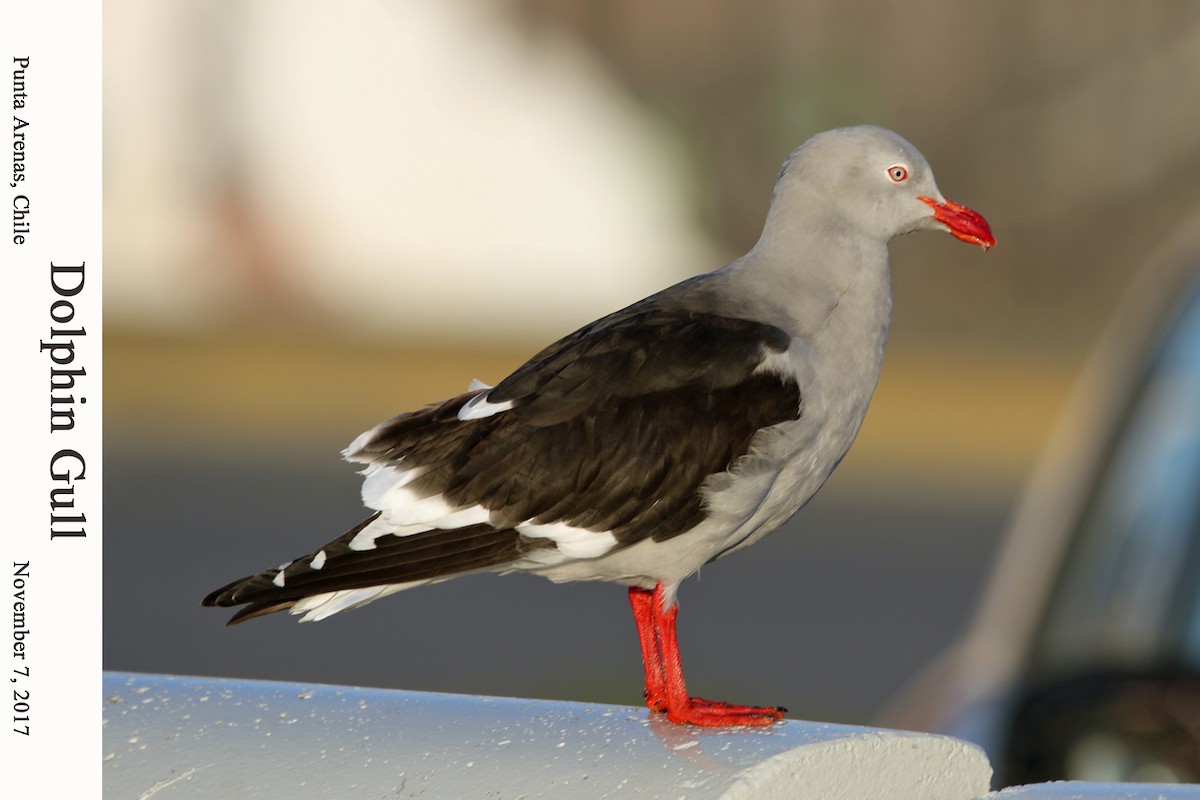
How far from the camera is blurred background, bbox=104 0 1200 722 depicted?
66.3 ft

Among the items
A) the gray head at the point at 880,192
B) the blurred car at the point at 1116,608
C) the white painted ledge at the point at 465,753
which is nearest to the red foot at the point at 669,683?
the white painted ledge at the point at 465,753

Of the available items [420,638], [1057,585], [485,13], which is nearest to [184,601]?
[420,638]

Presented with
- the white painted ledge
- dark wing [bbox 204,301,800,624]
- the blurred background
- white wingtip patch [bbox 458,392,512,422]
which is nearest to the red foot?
dark wing [bbox 204,301,800,624]

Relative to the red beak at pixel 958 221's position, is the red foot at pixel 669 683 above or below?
below

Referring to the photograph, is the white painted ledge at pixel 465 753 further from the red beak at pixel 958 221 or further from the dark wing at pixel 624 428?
the red beak at pixel 958 221

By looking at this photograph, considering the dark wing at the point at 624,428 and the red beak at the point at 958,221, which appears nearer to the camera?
the dark wing at the point at 624,428

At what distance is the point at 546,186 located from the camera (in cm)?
2145

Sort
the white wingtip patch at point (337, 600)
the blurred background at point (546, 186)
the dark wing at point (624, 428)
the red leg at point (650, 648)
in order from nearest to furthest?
the white wingtip patch at point (337, 600), the dark wing at point (624, 428), the red leg at point (650, 648), the blurred background at point (546, 186)

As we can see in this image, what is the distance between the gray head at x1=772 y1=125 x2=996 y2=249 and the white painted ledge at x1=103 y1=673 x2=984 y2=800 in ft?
4.46

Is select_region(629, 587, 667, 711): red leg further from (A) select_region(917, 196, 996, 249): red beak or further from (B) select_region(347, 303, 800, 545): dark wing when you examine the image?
(A) select_region(917, 196, 996, 249): red beak

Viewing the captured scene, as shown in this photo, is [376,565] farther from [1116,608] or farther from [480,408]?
[1116,608]

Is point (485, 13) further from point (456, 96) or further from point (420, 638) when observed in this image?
point (420, 638)

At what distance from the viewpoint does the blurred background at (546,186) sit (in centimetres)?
2022

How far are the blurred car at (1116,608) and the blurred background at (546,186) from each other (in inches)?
492
